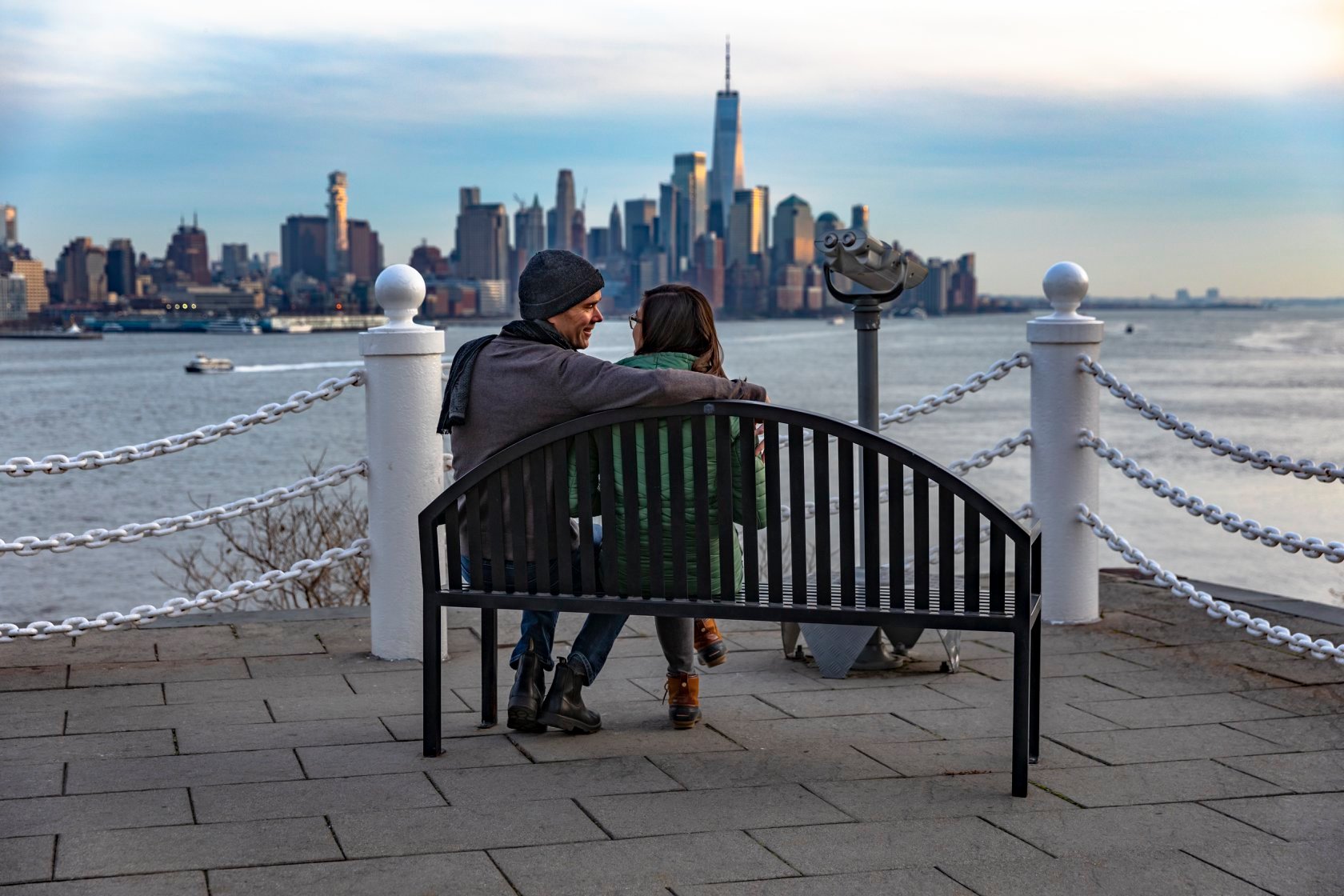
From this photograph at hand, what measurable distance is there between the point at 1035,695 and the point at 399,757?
1.85 m

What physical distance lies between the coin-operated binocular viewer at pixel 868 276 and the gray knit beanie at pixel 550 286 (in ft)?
4.12

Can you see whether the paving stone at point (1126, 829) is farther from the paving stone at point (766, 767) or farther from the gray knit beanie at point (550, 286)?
the gray knit beanie at point (550, 286)

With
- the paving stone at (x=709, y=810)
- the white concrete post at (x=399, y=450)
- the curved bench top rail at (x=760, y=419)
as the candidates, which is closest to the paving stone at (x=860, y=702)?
the paving stone at (x=709, y=810)

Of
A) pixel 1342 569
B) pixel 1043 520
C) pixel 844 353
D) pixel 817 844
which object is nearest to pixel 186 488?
pixel 1342 569

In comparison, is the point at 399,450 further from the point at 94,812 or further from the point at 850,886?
the point at 850,886

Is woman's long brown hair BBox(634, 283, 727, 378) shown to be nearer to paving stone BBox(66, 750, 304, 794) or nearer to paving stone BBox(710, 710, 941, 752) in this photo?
paving stone BBox(710, 710, 941, 752)

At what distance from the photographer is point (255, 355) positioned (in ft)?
317

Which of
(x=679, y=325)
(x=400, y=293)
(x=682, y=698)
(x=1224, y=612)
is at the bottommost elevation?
(x=682, y=698)

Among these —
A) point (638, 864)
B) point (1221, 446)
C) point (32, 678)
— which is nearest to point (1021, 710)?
point (638, 864)

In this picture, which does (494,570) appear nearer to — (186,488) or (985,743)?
(985,743)

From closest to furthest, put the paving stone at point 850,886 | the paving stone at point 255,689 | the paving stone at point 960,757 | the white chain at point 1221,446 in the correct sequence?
the paving stone at point 850,886
the paving stone at point 960,757
the paving stone at point 255,689
the white chain at point 1221,446

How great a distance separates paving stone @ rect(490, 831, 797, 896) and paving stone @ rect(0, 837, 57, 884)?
1018 mm

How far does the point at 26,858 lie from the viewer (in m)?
3.30

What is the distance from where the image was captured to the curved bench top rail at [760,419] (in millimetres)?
3611
